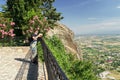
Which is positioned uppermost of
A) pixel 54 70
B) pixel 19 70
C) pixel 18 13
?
pixel 18 13

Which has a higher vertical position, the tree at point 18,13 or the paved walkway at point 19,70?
the tree at point 18,13

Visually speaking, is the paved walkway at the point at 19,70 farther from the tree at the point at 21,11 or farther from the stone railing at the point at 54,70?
the tree at the point at 21,11

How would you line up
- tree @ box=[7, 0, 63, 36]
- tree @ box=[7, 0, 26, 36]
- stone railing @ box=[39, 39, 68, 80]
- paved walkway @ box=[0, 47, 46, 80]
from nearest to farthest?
stone railing @ box=[39, 39, 68, 80]
paved walkway @ box=[0, 47, 46, 80]
tree @ box=[7, 0, 63, 36]
tree @ box=[7, 0, 26, 36]

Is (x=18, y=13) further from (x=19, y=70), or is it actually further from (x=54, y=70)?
(x=54, y=70)

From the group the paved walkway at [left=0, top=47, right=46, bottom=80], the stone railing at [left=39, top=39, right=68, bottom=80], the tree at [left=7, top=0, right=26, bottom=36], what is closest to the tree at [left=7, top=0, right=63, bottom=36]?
the tree at [left=7, top=0, right=26, bottom=36]

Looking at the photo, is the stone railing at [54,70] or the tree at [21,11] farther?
the tree at [21,11]

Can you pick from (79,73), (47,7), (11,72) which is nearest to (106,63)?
(47,7)

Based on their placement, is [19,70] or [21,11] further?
[21,11]

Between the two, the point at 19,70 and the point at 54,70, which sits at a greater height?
the point at 54,70

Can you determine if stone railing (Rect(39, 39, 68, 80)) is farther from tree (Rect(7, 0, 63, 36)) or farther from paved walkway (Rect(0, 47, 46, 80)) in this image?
tree (Rect(7, 0, 63, 36))


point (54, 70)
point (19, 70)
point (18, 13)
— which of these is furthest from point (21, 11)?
point (54, 70)

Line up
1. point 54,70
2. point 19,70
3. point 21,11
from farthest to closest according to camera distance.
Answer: point 21,11, point 19,70, point 54,70

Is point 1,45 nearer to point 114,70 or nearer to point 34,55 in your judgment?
point 34,55

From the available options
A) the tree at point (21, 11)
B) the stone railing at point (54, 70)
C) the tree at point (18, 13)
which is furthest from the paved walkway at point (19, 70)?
the tree at point (18, 13)
